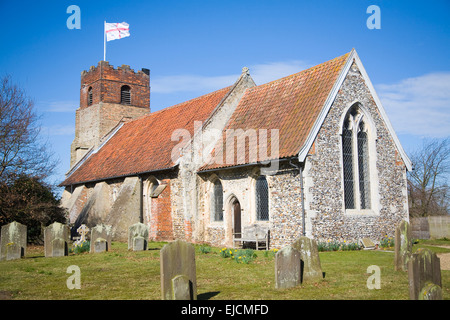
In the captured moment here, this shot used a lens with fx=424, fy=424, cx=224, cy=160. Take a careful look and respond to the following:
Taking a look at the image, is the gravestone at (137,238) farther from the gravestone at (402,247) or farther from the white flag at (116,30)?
the white flag at (116,30)

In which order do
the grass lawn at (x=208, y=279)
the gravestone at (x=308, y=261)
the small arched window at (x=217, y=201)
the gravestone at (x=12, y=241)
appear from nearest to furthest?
the grass lawn at (x=208, y=279)
the gravestone at (x=308, y=261)
the gravestone at (x=12, y=241)
the small arched window at (x=217, y=201)

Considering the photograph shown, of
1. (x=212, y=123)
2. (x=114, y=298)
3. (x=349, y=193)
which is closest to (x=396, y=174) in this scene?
(x=349, y=193)

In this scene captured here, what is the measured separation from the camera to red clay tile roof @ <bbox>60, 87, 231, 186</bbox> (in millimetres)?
22656

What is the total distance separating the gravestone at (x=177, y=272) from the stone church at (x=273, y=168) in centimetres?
867

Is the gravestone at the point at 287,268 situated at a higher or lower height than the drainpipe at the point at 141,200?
lower

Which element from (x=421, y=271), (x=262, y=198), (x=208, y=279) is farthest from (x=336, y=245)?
(x=421, y=271)

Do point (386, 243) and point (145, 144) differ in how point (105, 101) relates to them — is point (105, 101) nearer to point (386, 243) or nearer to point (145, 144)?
point (145, 144)

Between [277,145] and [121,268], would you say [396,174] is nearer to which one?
[277,145]

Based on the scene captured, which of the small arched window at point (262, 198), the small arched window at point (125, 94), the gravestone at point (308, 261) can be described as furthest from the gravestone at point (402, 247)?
the small arched window at point (125, 94)

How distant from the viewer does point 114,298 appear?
26.7ft

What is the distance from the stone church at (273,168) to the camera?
53.8 feet

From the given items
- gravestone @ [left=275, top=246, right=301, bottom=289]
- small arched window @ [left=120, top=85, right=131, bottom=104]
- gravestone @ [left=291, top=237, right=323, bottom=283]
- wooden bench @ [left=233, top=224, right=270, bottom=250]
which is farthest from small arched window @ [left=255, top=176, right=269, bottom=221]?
small arched window @ [left=120, top=85, right=131, bottom=104]

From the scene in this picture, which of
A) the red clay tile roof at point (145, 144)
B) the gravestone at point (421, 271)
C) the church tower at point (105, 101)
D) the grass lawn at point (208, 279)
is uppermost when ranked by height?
the church tower at point (105, 101)
